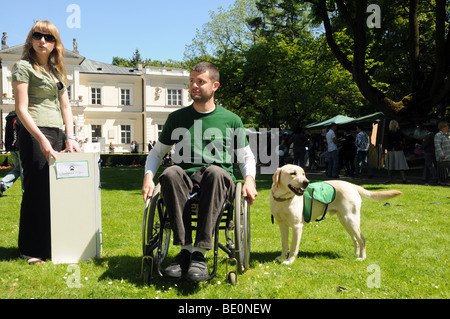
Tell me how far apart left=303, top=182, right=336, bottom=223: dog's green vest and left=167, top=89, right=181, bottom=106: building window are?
164 feet

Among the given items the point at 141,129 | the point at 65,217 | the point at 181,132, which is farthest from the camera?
the point at 141,129

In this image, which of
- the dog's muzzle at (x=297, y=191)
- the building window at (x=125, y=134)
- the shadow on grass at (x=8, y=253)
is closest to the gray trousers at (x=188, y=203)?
the dog's muzzle at (x=297, y=191)

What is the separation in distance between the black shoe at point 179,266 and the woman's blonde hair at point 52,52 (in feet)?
7.75

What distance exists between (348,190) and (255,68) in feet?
77.2

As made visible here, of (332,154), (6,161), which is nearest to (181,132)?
(332,154)

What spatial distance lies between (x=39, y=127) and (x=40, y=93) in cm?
35

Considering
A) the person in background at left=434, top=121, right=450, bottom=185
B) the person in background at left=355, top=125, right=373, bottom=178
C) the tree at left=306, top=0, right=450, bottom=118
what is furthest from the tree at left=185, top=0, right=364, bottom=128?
the person in background at left=434, top=121, right=450, bottom=185

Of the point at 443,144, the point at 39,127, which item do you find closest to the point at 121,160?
the point at 443,144

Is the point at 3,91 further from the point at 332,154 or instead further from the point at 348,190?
the point at 348,190

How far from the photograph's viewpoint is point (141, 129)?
52000 mm

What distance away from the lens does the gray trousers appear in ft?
10.7

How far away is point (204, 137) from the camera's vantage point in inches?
145

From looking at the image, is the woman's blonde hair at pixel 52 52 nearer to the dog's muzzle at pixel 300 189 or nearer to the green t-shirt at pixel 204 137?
the green t-shirt at pixel 204 137

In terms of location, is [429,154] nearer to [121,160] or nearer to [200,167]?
[200,167]
